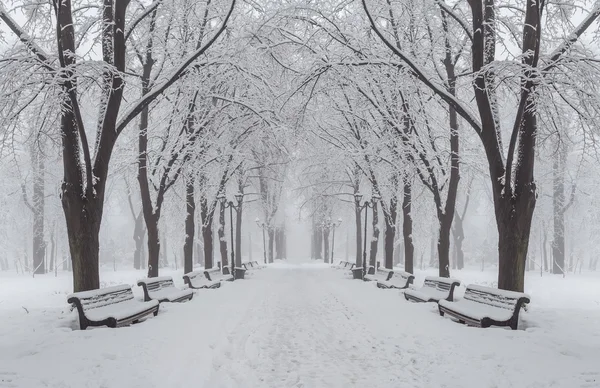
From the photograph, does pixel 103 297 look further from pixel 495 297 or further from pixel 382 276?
pixel 382 276

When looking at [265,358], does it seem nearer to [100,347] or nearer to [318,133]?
[100,347]

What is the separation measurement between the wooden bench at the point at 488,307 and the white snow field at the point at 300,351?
249mm

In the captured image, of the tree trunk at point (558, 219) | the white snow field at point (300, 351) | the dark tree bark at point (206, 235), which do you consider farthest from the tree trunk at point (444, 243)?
the tree trunk at point (558, 219)

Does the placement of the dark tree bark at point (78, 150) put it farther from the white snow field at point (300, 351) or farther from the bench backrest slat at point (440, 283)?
the bench backrest slat at point (440, 283)

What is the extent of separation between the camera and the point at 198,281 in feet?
47.3

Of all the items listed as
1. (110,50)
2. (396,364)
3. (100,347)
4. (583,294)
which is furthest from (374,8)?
(583,294)

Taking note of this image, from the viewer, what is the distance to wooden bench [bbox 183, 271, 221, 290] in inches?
525

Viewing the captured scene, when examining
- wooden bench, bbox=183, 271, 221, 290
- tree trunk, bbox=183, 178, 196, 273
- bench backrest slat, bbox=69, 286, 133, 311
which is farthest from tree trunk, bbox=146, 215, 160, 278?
bench backrest slat, bbox=69, 286, 133, 311

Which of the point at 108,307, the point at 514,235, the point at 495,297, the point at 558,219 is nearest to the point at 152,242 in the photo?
the point at 108,307

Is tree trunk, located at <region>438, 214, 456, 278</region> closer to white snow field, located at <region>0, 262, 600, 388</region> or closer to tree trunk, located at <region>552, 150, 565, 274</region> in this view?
white snow field, located at <region>0, 262, 600, 388</region>

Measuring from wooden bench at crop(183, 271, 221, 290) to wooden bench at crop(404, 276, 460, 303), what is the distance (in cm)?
696

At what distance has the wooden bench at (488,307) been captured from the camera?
276 inches

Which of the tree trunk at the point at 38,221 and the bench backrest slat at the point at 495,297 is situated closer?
the bench backrest slat at the point at 495,297

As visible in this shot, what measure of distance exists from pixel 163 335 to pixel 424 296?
21.4 ft
